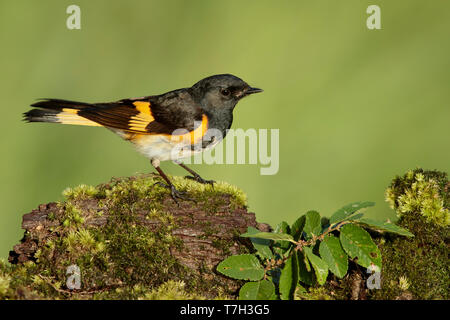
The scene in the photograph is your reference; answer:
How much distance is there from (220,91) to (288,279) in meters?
2.03

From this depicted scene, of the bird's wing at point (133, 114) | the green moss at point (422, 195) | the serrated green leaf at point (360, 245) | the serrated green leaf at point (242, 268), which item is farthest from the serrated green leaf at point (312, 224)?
the bird's wing at point (133, 114)

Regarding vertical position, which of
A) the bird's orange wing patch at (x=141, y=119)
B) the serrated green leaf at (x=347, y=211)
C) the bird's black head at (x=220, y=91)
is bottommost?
the serrated green leaf at (x=347, y=211)

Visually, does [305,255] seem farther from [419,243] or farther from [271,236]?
[419,243]

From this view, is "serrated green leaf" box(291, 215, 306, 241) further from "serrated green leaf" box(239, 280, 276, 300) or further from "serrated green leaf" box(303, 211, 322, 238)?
"serrated green leaf" box(239, 280, 276, 300)

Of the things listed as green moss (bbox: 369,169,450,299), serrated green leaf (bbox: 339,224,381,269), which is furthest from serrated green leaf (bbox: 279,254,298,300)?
green moss (bbox: 369,169,450,299)

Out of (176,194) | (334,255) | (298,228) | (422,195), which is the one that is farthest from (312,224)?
(176,194)

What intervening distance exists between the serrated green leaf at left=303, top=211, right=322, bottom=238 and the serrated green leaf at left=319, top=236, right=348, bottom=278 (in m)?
0.06

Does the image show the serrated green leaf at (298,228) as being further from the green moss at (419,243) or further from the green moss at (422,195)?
the green moss at (422,195)

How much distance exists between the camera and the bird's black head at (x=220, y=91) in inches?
139

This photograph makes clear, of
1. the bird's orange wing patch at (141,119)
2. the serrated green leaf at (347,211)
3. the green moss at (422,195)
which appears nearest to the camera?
the serrated green leaf at (347,211)

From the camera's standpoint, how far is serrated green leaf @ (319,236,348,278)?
74.8 inches

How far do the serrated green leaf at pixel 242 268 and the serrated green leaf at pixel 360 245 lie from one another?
15.9 inches

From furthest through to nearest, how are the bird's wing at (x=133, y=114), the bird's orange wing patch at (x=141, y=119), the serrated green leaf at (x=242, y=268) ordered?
the bird's orange wing patch at (x=141, y=119), the bird's wing at (x=133, y=114), the serrated green leaf at (x=242, y=268)
